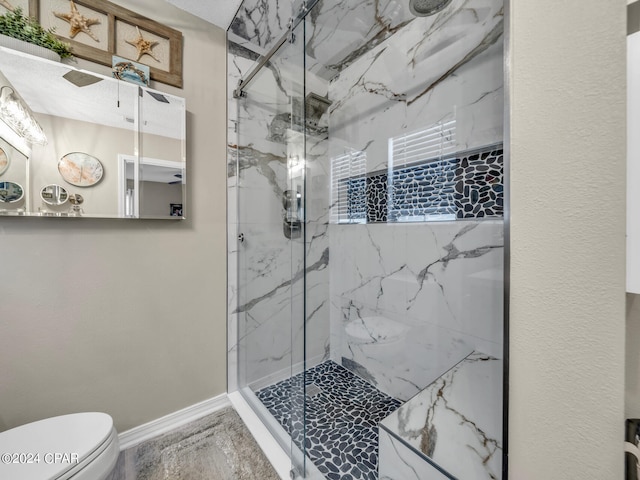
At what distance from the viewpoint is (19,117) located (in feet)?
3.59

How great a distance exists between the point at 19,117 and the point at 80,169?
27cm

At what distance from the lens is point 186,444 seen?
1.38 metres

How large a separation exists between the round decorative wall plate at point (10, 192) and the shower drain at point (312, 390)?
5.34 ft

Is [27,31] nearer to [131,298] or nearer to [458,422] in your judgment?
[131,298]

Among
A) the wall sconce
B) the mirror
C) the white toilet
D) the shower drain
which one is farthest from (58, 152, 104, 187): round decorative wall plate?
the shower drain

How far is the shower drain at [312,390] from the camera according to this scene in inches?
59.3

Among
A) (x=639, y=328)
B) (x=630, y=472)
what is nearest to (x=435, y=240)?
(x=639, y=328)

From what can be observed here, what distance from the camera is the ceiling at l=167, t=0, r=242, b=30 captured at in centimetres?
146

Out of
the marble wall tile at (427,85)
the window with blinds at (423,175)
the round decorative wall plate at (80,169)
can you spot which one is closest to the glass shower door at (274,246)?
the marble wall tile at (427,85)

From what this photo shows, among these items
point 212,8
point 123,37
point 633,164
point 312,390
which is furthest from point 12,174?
point 633,164

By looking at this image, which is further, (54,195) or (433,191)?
(433,191)

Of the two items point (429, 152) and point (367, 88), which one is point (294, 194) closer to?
point (429, 152)

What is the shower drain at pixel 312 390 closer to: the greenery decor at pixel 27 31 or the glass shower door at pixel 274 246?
the glass shower door at pixel 274 246

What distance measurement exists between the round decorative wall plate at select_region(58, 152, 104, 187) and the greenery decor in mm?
477
